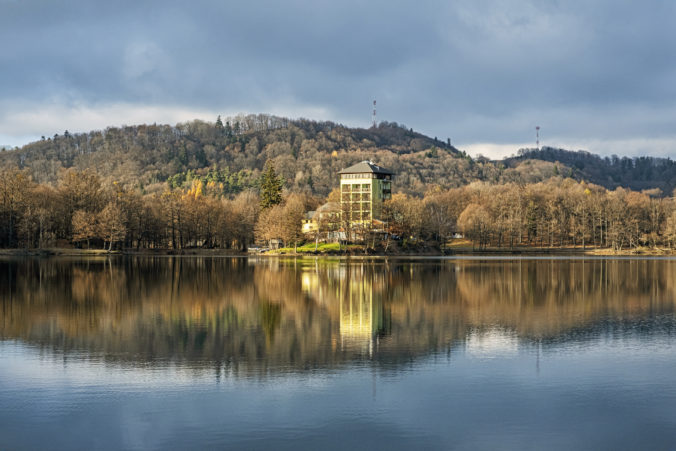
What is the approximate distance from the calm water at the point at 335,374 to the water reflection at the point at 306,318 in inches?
5.6

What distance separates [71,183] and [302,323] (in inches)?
3948

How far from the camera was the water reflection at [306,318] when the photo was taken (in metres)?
19.8

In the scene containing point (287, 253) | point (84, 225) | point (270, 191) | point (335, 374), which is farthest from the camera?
point (270, 191)

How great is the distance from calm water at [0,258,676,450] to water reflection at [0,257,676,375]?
142mm

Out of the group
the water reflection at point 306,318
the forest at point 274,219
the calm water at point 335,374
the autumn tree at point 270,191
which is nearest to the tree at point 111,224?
the forest at point 274,219

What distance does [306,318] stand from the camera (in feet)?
87.9

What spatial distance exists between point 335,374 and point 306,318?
1011 centimetres

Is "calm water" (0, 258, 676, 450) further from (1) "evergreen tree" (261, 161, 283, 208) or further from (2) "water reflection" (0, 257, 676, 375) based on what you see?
(1) "evergreen tree" (261, 161, 283, 208)

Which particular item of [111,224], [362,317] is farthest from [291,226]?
[362,317]

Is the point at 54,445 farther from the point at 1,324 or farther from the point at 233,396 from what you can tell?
the point at 1,324

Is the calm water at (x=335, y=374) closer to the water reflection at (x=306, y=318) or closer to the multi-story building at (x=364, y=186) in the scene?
the water reflection at (x=306, y=318)

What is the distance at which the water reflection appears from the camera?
19842mm

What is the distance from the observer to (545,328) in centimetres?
2488

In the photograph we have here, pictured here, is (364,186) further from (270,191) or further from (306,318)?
(306,318)
